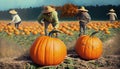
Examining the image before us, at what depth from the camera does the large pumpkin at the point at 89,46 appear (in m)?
7.48

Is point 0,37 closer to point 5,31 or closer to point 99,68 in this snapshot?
point 5,31

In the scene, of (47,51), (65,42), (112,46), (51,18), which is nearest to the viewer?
(47,51)

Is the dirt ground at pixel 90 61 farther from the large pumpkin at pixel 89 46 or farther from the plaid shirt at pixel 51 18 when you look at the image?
the plaid shirt at pixel 51 18

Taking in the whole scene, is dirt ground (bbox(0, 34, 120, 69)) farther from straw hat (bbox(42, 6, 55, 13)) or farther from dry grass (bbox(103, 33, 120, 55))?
straw hat (bbox(42, 6, 55, 13))

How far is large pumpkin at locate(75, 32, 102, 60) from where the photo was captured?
7477 mm

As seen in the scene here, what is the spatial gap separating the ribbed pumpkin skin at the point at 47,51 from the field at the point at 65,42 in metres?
0.10

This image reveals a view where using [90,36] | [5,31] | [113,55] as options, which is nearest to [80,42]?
[90,36]

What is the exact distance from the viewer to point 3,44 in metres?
7.32

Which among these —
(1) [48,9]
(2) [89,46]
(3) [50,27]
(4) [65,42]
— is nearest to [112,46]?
(2) [89,46]

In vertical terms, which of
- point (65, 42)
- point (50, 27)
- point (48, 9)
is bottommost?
point (65, 42)

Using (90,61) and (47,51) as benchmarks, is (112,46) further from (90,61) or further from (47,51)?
(47,51)

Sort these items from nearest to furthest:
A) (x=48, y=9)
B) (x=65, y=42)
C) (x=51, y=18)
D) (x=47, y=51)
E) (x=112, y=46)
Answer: (x=47, y=51), (x=48, y=9), (x=51, y=18), (x=65, y=42), (x=112, y=46)

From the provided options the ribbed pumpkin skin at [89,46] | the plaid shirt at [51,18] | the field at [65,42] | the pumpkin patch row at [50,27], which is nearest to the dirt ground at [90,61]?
the field at [65,42]

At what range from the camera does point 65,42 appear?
7.47 metres
